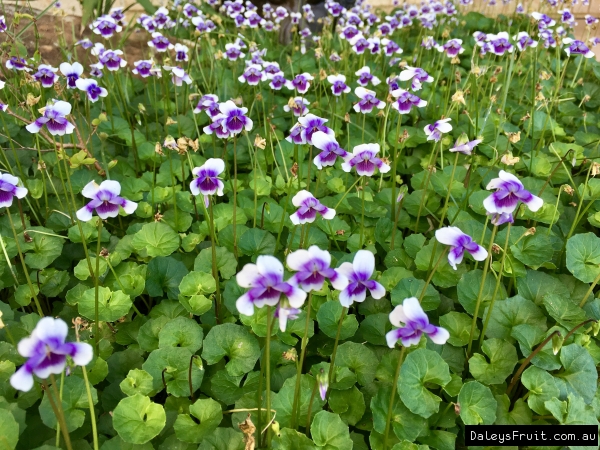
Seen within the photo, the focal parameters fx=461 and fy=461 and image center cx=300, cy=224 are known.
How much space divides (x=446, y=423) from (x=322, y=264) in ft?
1.92

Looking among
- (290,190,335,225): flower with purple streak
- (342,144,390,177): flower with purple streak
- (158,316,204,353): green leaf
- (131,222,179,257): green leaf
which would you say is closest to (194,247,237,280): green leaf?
(131,222,179,257): green leaf

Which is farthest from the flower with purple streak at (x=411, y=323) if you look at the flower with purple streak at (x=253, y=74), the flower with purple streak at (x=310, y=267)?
the flower with purple streak at (x=253, y=74)

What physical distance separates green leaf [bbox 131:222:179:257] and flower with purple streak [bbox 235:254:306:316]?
77 cm

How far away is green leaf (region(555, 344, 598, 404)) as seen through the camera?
3.62 ft

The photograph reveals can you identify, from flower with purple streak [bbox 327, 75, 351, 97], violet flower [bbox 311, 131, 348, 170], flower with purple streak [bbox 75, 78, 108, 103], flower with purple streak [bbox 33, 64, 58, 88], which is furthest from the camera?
flower with purple streak [bbox 327, 75, 351, 97]

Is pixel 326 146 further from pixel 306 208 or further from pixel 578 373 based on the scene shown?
pixel 578 373

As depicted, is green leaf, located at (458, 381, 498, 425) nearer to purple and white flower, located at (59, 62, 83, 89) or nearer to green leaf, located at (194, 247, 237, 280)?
green leaf, located at (194, 247, 237, 280)

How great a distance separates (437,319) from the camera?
1354 millimetres

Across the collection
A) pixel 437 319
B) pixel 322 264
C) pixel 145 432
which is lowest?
pixel 437 319

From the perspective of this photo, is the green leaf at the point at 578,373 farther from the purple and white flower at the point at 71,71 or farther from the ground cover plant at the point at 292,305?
the purple and white flower at the point at 71,71

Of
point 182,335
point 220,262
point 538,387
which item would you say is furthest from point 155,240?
point 538,387

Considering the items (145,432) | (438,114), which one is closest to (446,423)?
(145,432)

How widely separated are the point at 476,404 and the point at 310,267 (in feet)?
1.94

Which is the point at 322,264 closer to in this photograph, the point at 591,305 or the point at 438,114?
the point at 591,305
